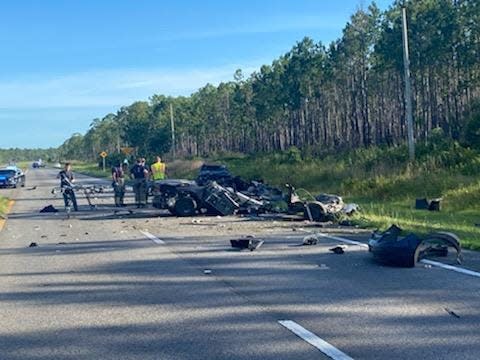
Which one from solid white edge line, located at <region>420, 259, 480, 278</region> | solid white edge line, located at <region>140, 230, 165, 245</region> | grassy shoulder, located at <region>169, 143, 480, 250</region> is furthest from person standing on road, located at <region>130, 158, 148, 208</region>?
solid white edge line, located at <region>420, 259, 480, 278</region>

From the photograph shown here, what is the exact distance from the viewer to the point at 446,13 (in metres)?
57.1

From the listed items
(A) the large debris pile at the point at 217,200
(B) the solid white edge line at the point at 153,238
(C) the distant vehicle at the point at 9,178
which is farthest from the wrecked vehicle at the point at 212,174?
(C) the distant vehicle at the point at 9,178

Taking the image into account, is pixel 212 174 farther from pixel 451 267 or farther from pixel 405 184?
pixel 451 267

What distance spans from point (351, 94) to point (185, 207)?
5002 centimetres

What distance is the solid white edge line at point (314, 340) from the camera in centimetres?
692

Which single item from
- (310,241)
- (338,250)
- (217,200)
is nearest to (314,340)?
(338,250)

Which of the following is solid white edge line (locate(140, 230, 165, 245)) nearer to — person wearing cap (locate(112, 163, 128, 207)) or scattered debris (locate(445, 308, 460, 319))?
scattered debris (locate(445, 308, 460, 319))

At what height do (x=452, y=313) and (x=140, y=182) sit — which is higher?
(x=140, y=182)

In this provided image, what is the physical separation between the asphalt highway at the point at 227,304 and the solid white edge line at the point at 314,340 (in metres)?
0.02

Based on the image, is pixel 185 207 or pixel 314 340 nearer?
pixel 314 340

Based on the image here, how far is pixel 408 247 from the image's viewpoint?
1245 centimetres

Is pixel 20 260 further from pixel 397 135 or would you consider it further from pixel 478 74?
pixel 397 135

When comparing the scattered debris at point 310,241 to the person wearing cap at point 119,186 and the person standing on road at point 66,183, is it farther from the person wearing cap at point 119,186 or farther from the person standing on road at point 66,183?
the person wearing cap at point 119,186

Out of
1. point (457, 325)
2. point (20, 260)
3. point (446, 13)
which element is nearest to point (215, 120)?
point (446, 13)
